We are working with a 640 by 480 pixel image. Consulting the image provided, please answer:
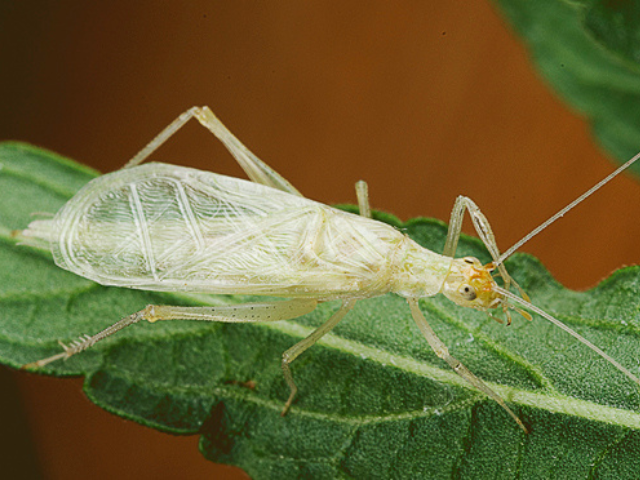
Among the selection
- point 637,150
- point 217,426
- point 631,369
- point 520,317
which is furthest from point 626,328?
point 217,426

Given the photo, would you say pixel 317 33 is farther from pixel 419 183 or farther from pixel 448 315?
pixel 448 315

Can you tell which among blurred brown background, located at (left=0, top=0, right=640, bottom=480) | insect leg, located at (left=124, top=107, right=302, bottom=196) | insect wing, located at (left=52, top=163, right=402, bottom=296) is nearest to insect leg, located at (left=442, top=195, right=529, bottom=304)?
insect wing, located at (left=52, top=163, right=402, bottom=296)

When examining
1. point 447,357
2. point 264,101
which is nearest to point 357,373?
point 447,357

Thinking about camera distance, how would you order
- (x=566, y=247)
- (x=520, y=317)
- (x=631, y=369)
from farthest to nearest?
(x=566, y=247), (x=520, y=317), (x=631, y=369)

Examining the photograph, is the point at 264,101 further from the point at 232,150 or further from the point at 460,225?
the point at 460,225

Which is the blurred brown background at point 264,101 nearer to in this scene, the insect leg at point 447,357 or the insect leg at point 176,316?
the insect leg at point 447,357

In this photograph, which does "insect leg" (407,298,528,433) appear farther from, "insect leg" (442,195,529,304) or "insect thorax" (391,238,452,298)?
"insect leg" (442,195,529,304)

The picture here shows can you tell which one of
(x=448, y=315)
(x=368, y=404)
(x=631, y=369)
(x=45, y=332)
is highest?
(x=631, y=369)
